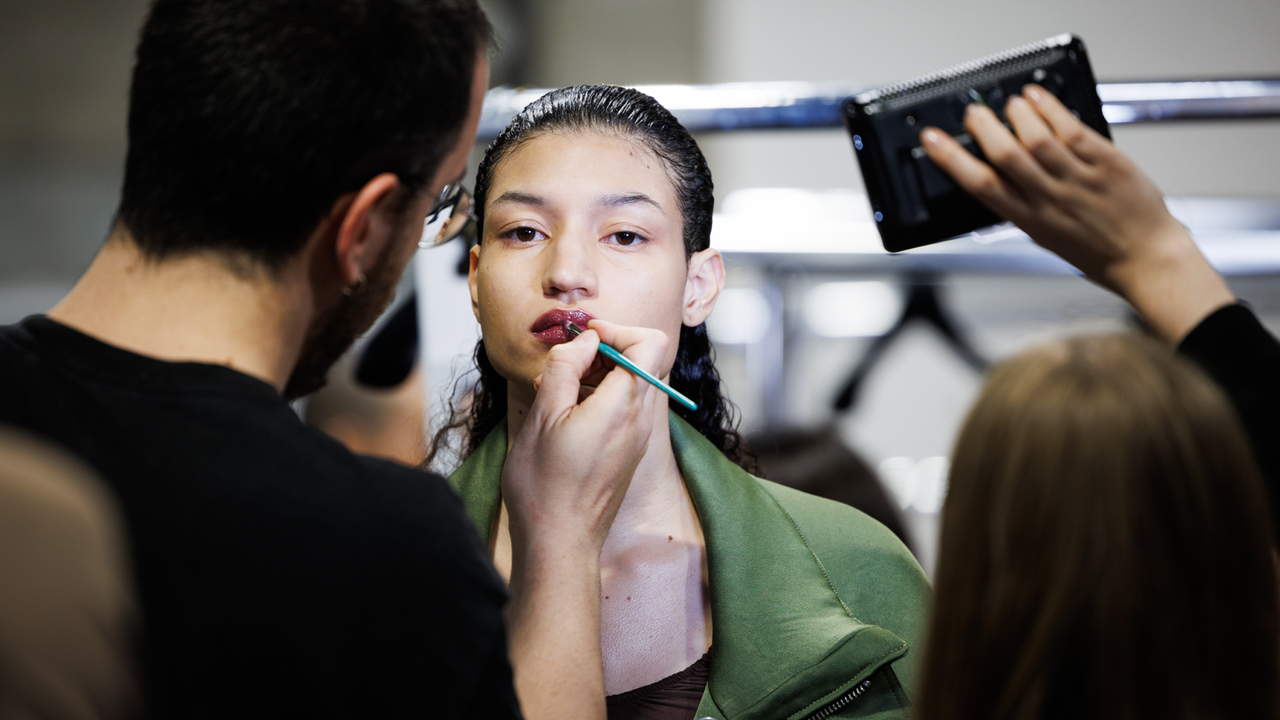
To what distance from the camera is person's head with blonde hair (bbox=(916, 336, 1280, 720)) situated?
0.68 m

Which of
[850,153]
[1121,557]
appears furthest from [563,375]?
[850,153]

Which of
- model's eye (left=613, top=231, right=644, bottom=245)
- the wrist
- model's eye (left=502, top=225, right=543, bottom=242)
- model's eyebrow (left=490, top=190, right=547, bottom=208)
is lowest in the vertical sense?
the wrist

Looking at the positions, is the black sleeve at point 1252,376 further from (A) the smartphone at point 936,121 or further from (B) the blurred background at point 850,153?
(B) the blurred background at point 850,153

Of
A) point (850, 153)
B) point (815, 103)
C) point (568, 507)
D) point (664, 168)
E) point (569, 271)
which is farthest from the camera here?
point (850, 153)

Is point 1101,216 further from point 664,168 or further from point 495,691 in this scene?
point 495,691

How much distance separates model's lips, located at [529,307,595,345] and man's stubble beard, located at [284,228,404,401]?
25cm

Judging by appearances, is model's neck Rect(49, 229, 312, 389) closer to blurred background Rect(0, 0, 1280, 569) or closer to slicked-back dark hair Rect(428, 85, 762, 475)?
slicked-back dark hair Rect(428, 85, 762, 475)

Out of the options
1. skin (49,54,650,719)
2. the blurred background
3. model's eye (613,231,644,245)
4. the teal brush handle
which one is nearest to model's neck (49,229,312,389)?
skin (49,54,650,719)

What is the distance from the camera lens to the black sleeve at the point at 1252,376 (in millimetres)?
839

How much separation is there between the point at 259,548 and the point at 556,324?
1.67 ft

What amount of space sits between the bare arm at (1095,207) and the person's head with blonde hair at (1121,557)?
0.22 metres

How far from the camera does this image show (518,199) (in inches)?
47.2

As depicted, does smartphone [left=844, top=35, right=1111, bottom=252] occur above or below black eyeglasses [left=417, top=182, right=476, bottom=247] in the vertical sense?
below

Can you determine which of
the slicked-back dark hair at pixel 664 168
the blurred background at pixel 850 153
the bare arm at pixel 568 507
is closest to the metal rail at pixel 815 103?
the slicked-back dark hair at pixel 664 168
